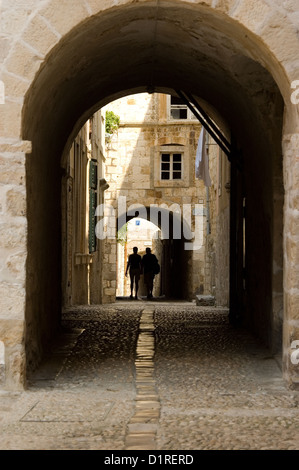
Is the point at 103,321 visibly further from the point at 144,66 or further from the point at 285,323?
A: the point at 285,323

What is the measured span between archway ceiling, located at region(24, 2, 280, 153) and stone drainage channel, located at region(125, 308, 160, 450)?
2145 mm

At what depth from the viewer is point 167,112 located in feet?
83.8

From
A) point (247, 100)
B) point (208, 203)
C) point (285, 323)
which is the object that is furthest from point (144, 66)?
point (208, 203)

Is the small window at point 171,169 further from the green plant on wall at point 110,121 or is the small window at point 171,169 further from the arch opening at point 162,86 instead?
the arch opening at point 162,86

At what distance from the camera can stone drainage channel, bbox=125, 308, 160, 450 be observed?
456cm

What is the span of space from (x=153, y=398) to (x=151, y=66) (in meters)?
4.74

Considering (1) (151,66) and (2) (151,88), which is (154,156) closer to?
(2) (151,88)

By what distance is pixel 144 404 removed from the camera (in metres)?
5.56

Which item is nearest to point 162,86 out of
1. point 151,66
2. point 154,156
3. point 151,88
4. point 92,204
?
point 151,88

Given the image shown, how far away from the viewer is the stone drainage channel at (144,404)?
4.56m

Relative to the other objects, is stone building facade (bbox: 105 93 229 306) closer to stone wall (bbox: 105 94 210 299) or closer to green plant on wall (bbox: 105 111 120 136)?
stone wall (bbox: 105 94 210 299)

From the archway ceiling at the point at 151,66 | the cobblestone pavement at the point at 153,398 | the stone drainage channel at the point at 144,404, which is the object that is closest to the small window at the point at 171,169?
the archway ceiling at the point at 151,66

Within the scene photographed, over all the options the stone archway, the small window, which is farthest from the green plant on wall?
the stone archway

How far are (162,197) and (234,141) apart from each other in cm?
1454
